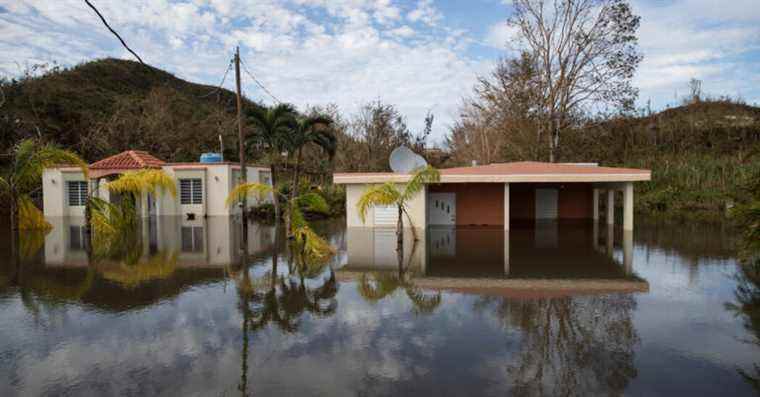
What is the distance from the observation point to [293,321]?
6.87m

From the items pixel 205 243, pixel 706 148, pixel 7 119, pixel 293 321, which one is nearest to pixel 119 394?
pixel 293 321

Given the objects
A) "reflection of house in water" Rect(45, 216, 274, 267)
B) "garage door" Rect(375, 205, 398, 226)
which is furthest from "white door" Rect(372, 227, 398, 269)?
"reflection of house in water" Rect(45, 216, 274, 267)

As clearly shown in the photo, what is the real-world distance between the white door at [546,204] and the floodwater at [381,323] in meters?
8.81

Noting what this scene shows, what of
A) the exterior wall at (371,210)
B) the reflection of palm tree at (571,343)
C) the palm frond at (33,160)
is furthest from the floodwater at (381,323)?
the exterior wall at (371,210)

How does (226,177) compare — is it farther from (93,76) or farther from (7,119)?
(93,76)

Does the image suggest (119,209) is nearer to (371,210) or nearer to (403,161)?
(371,210)

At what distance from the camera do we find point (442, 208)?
19672 millimetres

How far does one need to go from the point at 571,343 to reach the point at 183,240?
12759 mm

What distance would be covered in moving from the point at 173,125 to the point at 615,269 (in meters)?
34.7

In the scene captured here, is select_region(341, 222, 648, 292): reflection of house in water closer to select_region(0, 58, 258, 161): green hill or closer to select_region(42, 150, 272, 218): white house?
select_region(42, 150, 272, 218): white house

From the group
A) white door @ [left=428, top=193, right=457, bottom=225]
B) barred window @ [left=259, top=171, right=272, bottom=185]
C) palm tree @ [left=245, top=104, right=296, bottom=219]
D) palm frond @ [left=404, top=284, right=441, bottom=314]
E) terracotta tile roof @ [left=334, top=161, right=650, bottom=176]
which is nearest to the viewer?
palm frond @ [left=404, top=284, right=441, bottom=314]

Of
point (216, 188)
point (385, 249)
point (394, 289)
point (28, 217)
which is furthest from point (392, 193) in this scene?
point (28, 217)

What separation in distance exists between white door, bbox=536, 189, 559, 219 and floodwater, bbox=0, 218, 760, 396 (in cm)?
881

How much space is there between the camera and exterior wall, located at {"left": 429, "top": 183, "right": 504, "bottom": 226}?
19.3 m
